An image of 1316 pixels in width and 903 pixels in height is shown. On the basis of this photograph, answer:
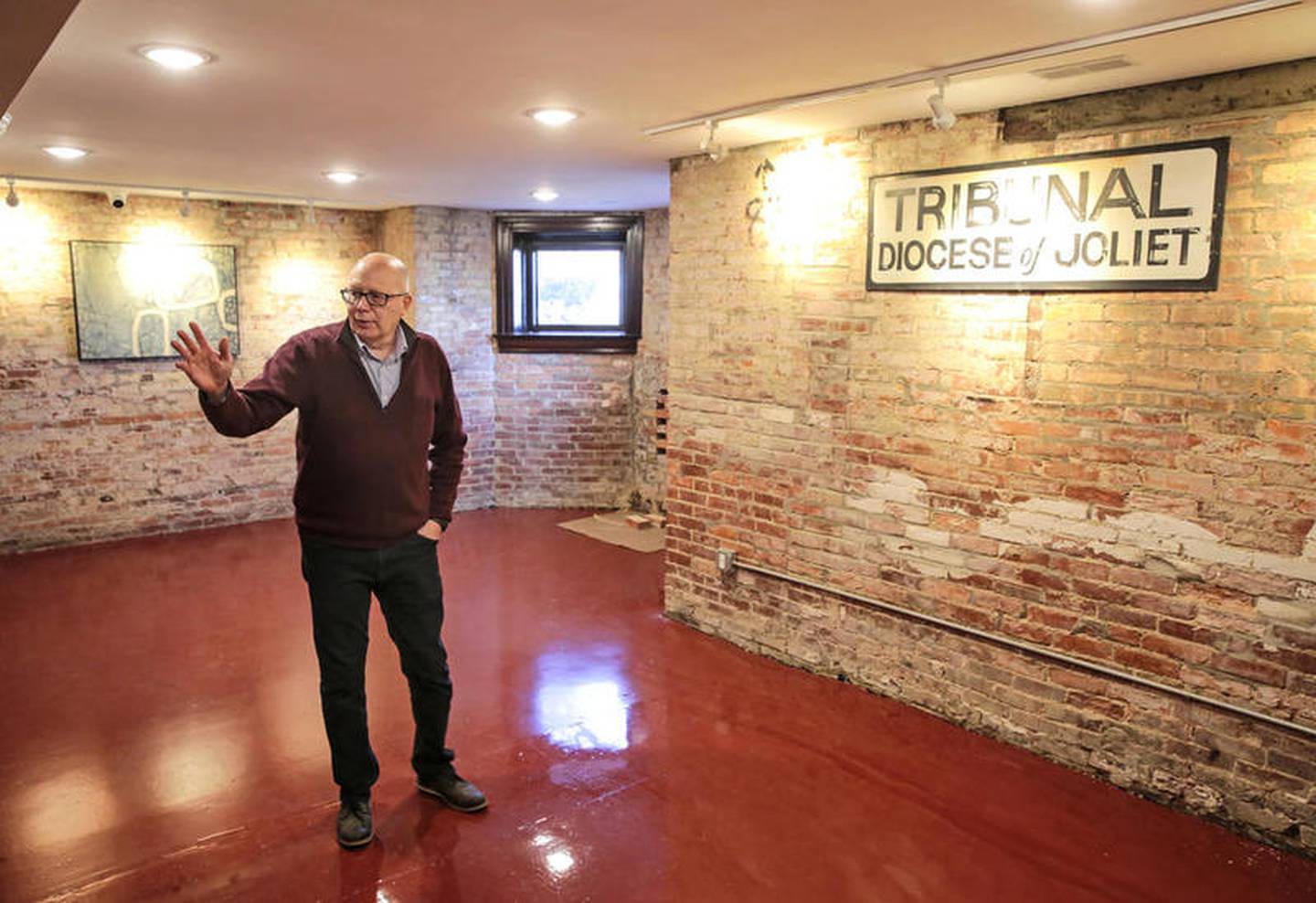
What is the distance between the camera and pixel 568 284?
26.5ft

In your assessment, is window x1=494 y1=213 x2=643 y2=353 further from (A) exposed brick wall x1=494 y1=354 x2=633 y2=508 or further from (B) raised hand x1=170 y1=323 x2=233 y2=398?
(B) raised hand x1=170 y1=323 x2=233 y2=398

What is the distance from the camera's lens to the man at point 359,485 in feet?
9.57

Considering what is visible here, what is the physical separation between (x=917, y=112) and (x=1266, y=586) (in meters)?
2.21

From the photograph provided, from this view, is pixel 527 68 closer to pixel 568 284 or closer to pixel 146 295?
pixel 568 284

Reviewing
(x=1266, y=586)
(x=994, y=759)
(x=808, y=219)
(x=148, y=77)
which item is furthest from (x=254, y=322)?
(x=1266, y=586)

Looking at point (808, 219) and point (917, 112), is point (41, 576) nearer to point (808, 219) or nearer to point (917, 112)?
point (808, 219)

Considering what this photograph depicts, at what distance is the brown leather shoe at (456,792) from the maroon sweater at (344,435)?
0.94 m

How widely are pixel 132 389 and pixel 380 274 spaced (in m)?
5.04

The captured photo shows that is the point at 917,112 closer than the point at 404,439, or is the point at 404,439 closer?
the point at 404,439

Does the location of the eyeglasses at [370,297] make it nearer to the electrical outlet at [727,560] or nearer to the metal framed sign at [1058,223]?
the metal framed sign at [1058,223]

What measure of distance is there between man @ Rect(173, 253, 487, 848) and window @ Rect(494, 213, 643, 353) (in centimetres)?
477

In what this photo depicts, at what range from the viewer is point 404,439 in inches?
119

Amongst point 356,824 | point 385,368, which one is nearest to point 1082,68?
point 385,368

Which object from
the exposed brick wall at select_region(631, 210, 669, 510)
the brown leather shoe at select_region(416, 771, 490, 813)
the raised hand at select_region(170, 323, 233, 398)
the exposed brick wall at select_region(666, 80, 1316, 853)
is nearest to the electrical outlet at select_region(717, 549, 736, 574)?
the exposed brick wall at select_region(666, 80, 1316, 853)
